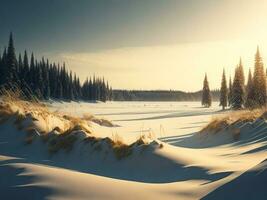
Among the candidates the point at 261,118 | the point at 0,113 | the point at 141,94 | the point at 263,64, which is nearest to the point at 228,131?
the point at 261,118

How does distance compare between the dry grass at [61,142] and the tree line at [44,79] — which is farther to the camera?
the tree line at [44,79]

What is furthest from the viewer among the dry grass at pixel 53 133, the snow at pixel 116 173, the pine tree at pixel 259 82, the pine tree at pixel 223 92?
the pine tree at pixel 223 92

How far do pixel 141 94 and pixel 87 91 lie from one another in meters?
89.0

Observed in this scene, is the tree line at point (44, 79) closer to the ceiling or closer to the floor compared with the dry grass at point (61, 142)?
closer to the ceiling

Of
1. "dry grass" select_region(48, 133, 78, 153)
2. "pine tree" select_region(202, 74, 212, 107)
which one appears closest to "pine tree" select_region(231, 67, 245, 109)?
"pine tree" select_region(202, 74, 212, 107)

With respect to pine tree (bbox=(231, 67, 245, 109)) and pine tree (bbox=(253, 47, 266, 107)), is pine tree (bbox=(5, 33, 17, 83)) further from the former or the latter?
pine tree (bbox=(253, 47, 266, 107))

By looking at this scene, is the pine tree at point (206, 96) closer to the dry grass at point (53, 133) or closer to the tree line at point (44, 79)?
the tree line at point (44, 79)

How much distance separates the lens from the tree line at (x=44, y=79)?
5162 centimetres

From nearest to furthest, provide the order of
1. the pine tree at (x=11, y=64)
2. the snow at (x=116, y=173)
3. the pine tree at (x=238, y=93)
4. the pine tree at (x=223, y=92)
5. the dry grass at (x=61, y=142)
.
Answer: the snow at (x=116, y=173) < the dry grass at (x=61, y=142) < the pine tree at (x=11, y=64) < the pine tree at (x=238, y=93) < the pine tree at (x=223, y=92)

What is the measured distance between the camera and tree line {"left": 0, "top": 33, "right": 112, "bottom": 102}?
2032 inches

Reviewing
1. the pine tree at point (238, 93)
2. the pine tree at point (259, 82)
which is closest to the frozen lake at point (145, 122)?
the pine tree at point (259, 82)

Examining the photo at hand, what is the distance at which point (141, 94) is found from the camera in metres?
189

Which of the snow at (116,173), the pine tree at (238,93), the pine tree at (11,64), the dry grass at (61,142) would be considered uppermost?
the pine tree at (11,64)

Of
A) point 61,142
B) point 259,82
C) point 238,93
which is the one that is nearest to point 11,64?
point 238,93
